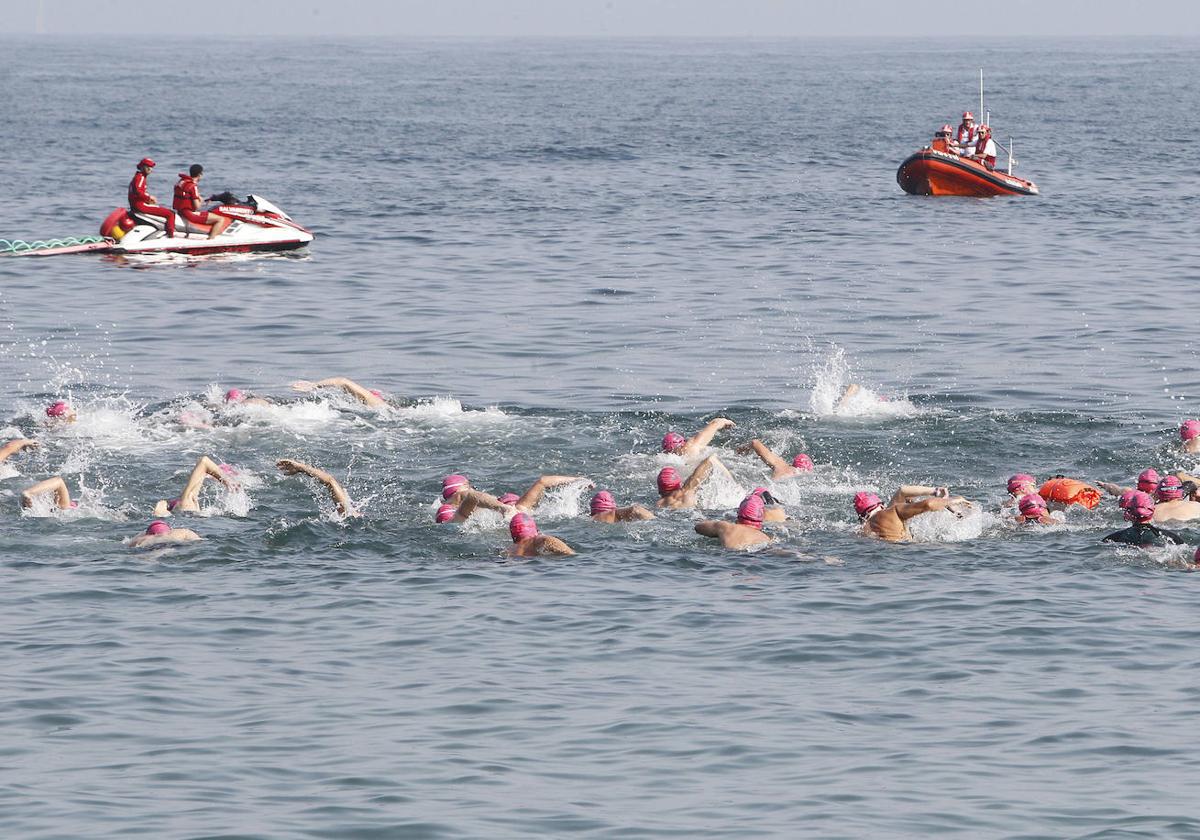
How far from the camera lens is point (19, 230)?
44625 mm

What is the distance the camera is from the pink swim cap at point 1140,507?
62.0 feet

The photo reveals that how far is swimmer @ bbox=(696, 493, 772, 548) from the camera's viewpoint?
64.3 feet

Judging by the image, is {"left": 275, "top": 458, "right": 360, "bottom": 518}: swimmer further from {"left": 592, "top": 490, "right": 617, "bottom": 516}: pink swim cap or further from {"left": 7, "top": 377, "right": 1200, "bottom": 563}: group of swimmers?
{"left": 592, "top": 490, "right": 617, "bottom": 516}: pink swim cap

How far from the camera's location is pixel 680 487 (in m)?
21.1

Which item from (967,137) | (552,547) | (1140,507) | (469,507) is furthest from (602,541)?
(967,137)

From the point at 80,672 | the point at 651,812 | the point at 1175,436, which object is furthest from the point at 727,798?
the point at 1175,436

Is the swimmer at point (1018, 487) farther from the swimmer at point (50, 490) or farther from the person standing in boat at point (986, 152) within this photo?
the person standing in boat at point (986, 152)

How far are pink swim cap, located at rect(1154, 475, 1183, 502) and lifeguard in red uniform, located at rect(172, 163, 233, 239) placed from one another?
2510 centimetres

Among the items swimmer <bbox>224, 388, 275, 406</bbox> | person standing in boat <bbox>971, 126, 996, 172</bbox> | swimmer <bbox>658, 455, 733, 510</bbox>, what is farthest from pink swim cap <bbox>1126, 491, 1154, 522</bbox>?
person standing in boat <bbox>971, 126, 996, 172</bbox>

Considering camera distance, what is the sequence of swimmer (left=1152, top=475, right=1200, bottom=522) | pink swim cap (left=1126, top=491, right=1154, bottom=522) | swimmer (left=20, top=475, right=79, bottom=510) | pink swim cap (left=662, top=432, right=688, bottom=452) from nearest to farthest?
1. pink swim cap (left=1126, top=491, right=1154, bottom=522)
2. swimmer (left=1152, top=475, right=1200, bottom=522)
3. swimmer (left=20, top=475, right=79, bottom=510)
4. pink swim cap (left=662, top=432, right=688, bottom=452)

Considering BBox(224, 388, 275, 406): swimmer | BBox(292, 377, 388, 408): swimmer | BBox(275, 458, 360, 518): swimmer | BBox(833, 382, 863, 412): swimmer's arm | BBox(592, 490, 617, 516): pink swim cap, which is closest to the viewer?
BBox(275, 458, 360, 518): swimmer

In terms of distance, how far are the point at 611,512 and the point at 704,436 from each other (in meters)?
2.98

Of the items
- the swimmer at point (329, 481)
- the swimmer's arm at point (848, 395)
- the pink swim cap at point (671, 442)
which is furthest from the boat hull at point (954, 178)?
the swimmer at point (329, 481)

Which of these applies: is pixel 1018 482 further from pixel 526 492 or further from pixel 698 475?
pixel 526 492
